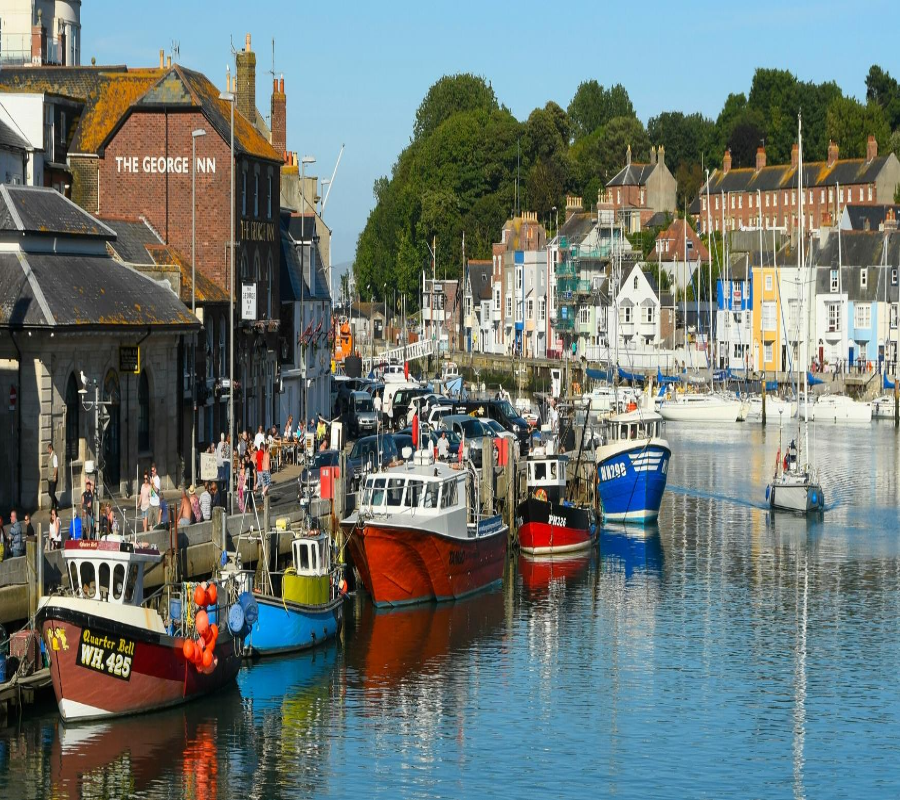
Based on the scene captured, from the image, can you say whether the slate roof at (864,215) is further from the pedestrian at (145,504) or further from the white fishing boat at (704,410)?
the pedestrian at (145,504)

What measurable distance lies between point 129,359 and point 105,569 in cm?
1719

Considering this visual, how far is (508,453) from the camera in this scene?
64.4m

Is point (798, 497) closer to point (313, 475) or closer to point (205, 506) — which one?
point (313, 475)

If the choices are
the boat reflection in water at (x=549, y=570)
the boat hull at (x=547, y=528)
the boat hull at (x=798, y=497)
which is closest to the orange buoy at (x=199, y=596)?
the boat reflection in water at (x=549, y=570)

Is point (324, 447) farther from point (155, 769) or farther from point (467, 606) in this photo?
point (155, 769)

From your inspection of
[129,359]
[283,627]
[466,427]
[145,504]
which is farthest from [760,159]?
[283,627]

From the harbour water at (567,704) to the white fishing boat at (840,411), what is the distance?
60.5 metres

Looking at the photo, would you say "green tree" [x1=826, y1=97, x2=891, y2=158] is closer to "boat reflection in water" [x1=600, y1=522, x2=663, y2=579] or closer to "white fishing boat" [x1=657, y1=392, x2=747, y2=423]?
"white fishing boat" [x1=657, y1=392, x2=747, y2=423]

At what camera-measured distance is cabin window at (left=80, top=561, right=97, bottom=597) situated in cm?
3891

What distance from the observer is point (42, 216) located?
5406 cm

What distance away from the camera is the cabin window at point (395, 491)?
2026 inches

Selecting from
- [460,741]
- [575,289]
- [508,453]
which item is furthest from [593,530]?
[575,289]

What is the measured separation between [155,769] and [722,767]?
11946 mm

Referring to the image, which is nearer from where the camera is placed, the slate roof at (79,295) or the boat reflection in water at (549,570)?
the slate roof at (79,295)
